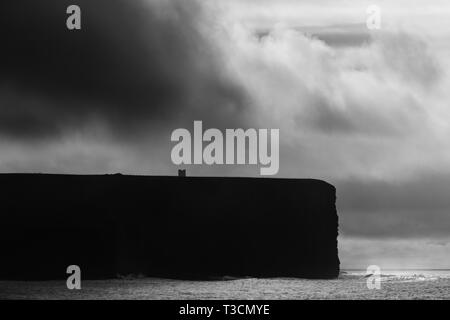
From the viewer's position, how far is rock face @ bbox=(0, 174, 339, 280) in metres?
56.3

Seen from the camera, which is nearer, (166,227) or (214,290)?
(214,290)

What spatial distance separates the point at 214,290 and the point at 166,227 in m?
11.7

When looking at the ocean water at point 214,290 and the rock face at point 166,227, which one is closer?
the ocean water at point 214,290

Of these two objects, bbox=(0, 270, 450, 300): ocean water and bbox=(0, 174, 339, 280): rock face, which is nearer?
bbox=(0, 270, 450, 300): ocean water

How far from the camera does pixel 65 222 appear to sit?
188 ft

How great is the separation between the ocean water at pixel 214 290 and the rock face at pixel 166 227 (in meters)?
1.71

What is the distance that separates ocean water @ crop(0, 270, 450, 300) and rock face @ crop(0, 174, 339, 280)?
5.63 ft

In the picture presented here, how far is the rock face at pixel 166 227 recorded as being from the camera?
56.3 m

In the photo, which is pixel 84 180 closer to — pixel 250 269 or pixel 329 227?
pixel 250 269

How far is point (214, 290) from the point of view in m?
49.1
